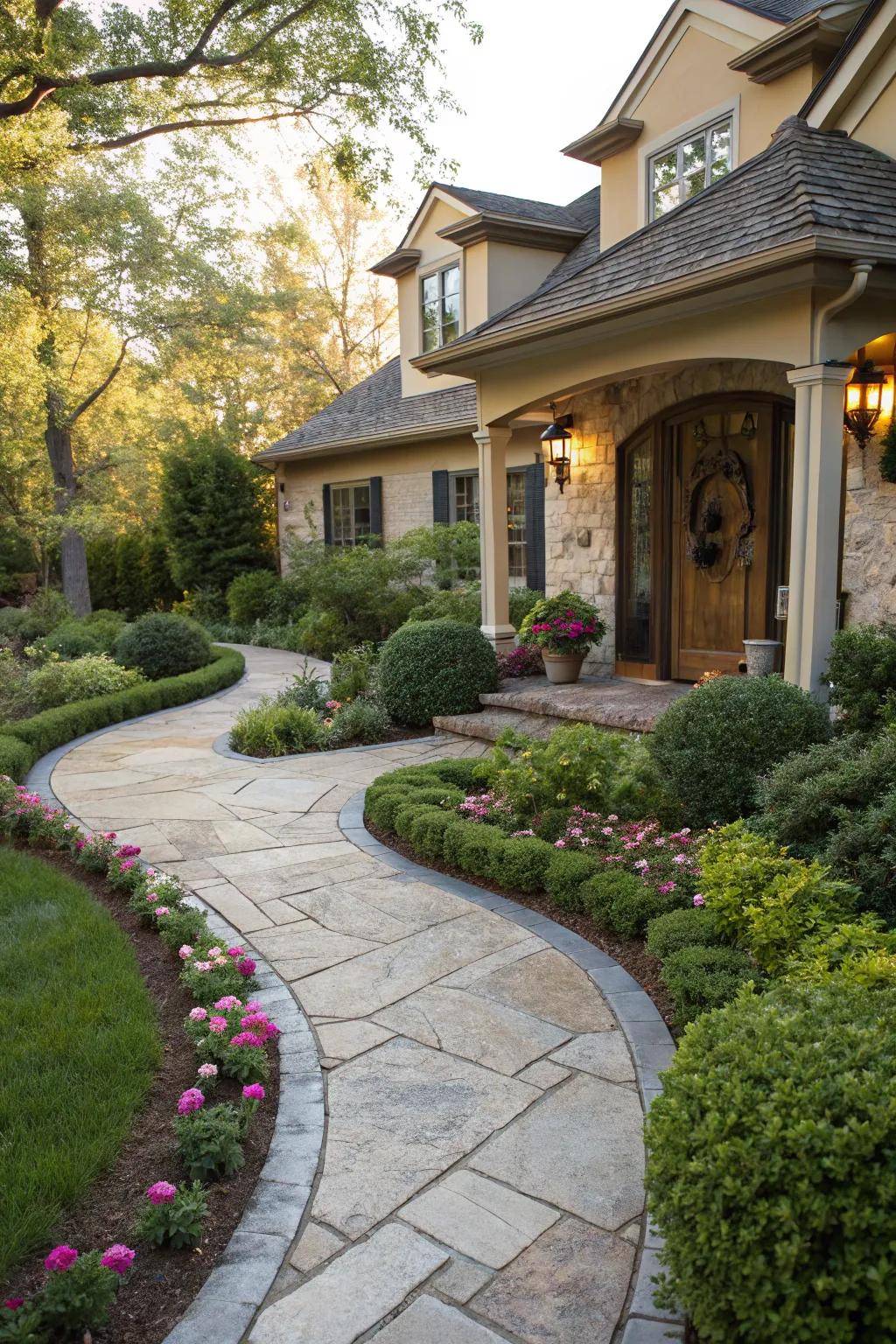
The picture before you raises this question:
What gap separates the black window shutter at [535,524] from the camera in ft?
38.9

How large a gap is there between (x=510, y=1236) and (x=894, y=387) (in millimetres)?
5747

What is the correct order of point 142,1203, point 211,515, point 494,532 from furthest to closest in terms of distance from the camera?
point 211,515
point 494,532
point 142,1203

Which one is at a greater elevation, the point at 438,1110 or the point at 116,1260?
the point at 116,1260

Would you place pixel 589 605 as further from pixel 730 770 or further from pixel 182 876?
pixel 182 876

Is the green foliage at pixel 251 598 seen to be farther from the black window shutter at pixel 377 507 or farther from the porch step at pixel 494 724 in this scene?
the porch step at pixel 494 724

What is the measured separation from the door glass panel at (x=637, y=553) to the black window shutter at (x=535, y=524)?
2881 millimetres

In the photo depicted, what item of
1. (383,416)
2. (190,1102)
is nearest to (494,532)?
(383,416)

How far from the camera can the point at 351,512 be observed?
16422mm

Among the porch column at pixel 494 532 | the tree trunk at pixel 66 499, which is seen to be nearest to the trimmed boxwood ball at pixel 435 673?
the porch column at pixel 494 532

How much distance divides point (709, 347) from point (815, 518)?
1.52m

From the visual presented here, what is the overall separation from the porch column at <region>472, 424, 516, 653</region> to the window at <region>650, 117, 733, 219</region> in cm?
266

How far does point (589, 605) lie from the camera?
8789 mm

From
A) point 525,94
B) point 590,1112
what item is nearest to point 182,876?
point 590,1112

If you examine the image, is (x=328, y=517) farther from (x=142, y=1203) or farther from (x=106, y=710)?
(x=142, y=1203)
